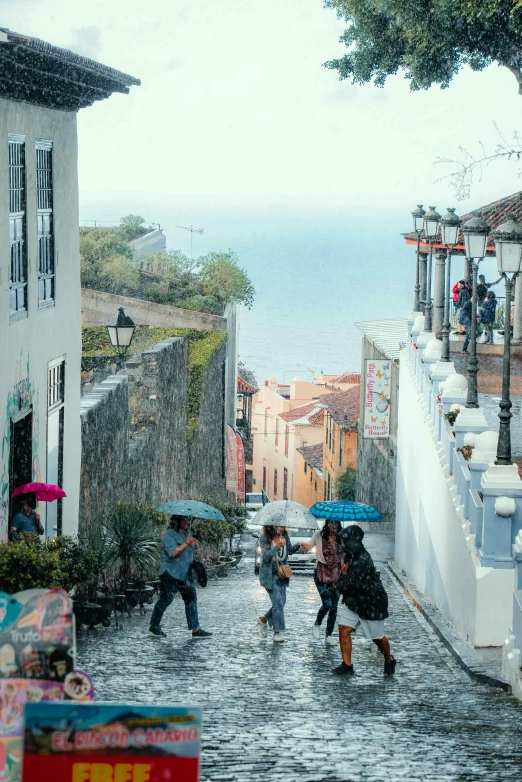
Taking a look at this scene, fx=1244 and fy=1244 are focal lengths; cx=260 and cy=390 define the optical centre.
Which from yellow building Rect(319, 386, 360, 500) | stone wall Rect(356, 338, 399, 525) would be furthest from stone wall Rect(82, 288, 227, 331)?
yellow building Rect(319, 386, 360, 500)

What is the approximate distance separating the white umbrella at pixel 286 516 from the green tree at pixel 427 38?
36.5ft

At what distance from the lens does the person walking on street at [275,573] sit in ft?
38.2

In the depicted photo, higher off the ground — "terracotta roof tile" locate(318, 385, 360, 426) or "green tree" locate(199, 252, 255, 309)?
"green tree" locate(199, 252, 255, 309)

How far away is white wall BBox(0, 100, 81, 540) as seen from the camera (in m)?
12.0

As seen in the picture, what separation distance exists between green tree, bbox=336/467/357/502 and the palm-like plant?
124ft

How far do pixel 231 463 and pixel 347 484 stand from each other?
1091 cm

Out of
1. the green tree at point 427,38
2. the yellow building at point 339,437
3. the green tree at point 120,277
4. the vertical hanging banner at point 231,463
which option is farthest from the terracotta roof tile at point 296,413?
the green tree at point 427,38

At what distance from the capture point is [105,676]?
30.3ft

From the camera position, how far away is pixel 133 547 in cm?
1352

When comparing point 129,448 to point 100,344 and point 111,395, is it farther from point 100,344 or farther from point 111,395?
point 100,344

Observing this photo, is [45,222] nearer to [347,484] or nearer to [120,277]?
[120,277]

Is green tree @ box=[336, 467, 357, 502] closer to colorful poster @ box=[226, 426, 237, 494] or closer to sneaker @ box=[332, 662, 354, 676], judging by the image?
colorful poster @ box=[226, 426, 237, 494]

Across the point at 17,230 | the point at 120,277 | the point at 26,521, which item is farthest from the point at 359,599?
the point at 120,277

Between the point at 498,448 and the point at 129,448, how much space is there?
909 centimetres
